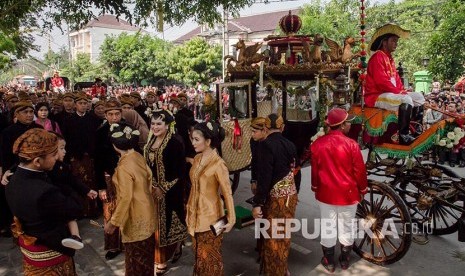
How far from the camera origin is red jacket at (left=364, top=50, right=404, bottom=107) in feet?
16.6

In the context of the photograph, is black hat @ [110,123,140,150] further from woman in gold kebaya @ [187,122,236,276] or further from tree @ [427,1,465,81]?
tree @ [427,1,465,81]

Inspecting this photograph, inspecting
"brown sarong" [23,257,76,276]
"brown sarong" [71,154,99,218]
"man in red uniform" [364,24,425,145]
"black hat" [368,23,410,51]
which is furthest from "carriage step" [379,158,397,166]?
"brown sarong" [71,154,99,218]

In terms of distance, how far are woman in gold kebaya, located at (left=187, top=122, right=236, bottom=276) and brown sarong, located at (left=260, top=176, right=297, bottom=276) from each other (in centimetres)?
67

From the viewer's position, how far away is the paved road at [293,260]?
4719 millimetres

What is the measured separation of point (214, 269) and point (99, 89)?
11.4 meters

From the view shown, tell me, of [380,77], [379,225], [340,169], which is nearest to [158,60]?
[380,77]

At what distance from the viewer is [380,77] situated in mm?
5094

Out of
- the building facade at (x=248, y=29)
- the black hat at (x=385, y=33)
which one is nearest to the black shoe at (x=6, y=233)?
the black hat at (x=385, y=33)

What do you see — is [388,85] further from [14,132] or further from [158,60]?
[158,60]

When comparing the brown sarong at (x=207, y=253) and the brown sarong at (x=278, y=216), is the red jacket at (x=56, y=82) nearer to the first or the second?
the brown sarong at (x=278, y=216)

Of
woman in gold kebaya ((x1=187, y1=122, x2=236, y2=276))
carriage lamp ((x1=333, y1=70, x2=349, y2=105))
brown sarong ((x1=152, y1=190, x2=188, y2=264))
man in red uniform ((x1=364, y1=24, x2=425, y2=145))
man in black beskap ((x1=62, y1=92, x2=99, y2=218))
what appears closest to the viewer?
woman in gold kebaya ((x1=187, y1=122, x2=236, y2=276))

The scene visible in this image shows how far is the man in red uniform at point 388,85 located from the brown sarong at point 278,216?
1738 millimetres

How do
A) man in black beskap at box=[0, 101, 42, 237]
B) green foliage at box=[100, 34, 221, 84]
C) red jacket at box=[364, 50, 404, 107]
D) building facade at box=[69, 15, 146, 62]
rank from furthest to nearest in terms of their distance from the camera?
1. building facade at box=[69, 15, 146, 62]
2. green foliage at box=[100, 34, 221, 84]
3. man in black beskap at box=[0, 101, 42, 237]
4. red jacket at box=[364, 50, 404, 107]

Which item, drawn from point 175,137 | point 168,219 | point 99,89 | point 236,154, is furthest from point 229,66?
point 99,89
